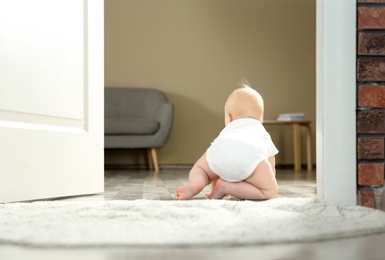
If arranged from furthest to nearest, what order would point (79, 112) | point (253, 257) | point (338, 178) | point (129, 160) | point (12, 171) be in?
point (129, 160), point (79, 112), point (12, 171), point (338, 178), point (253, 257)

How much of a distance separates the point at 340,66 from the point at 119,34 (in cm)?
504

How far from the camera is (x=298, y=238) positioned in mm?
1023

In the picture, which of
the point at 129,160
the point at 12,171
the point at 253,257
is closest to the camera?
the point at 253,257

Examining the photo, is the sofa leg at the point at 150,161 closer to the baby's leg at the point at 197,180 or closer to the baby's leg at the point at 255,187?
the baby's leg at the point at 197,180

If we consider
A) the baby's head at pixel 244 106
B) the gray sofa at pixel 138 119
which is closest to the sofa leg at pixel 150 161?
the gray sofa at pixel 138 119

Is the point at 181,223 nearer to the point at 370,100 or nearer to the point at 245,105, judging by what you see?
the point at 370,100

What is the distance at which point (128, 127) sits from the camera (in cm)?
568

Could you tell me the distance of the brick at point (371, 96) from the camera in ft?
5.58

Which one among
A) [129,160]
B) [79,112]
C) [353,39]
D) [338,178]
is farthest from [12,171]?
[129,160]

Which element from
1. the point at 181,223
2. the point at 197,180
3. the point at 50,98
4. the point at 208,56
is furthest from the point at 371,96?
the point at 208,56

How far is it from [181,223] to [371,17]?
0.90 meters

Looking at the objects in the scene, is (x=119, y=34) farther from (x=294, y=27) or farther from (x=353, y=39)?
(x=353, y=39)

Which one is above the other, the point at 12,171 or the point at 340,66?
the point at 340,66

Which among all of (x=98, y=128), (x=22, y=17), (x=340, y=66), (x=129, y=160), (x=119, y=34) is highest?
(x=119, y=34)
